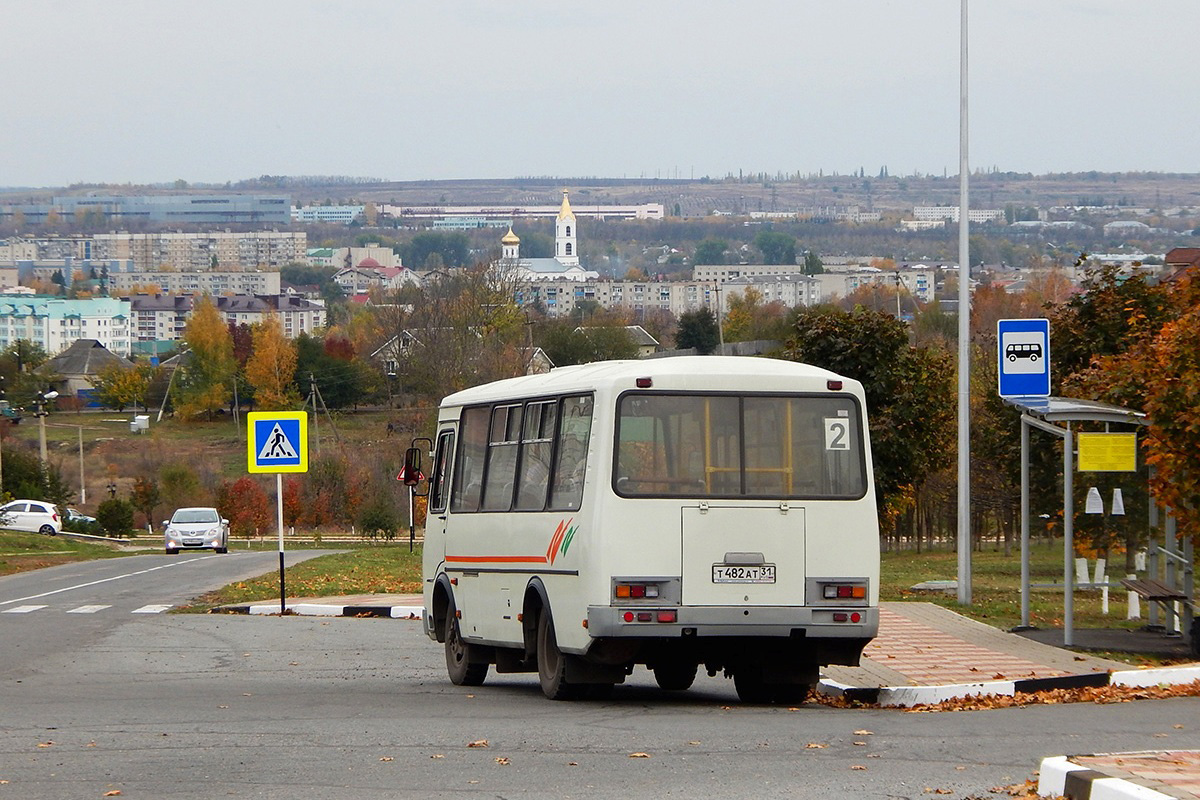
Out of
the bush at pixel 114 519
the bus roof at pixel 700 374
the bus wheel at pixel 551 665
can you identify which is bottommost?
the bush at pixel 114 519

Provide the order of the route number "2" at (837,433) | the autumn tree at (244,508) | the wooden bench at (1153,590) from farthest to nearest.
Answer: the autumn tree at (244,508)
the wooden bench at (1153,590)
the route number "2" at (837,433)

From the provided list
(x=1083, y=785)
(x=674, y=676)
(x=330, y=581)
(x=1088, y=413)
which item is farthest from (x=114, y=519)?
(x=1083, y=785)

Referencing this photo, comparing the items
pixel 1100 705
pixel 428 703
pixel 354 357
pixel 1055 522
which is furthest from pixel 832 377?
pixel 354 357

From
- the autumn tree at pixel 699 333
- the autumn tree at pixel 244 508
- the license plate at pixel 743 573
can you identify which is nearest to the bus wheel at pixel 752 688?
the license plate at pixel 743 573

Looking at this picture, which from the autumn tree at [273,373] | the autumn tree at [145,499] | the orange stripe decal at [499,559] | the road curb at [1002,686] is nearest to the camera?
the road curb at [1002,686]

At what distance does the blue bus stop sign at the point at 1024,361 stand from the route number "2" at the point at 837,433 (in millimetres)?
6797

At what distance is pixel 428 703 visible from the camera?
14406 mm

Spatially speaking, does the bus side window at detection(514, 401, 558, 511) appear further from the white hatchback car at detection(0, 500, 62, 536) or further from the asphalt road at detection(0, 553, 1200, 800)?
the white hatchback car at detection(0, 500, 62, 536)

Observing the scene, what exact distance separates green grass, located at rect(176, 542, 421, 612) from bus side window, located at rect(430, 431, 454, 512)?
378 inches

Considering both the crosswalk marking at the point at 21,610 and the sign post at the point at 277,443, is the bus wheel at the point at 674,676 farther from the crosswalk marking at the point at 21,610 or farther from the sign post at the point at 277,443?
the crosswalk marking at the point at 21,610

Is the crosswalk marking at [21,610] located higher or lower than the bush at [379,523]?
higher

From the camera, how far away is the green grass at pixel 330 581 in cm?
2831

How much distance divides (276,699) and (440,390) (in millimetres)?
60530

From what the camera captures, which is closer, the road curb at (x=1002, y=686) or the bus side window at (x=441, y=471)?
the road curb at (x=1002, y=686)
